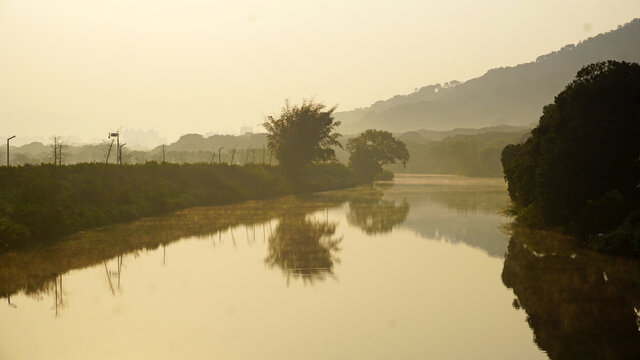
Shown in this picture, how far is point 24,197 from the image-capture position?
2844cm

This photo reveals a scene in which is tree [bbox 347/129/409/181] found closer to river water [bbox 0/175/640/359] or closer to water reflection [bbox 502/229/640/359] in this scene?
river water [bbox 0/175/640/359]

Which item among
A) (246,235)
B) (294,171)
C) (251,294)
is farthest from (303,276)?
(294,171)

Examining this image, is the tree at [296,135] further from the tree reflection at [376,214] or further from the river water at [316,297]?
the river water at [316,297]

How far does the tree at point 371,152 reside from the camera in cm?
9512

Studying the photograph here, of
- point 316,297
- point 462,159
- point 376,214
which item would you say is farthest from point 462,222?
point 462,159

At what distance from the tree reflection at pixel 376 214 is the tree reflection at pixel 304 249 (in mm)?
2167

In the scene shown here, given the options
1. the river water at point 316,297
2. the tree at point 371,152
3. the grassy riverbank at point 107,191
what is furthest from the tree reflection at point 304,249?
the tree at point 371,152

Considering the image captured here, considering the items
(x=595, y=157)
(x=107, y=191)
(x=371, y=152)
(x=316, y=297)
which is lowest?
(x=316, y=297)

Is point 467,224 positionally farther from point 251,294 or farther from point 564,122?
point 251,294

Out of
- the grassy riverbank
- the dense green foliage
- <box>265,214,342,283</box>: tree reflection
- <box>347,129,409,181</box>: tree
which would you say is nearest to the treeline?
<box>347,129,409,181</box>: tree

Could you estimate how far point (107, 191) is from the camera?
3812cm

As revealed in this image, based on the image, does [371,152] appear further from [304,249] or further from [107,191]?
[304,249]

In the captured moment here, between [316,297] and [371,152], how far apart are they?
267 feet

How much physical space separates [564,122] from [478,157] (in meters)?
108
